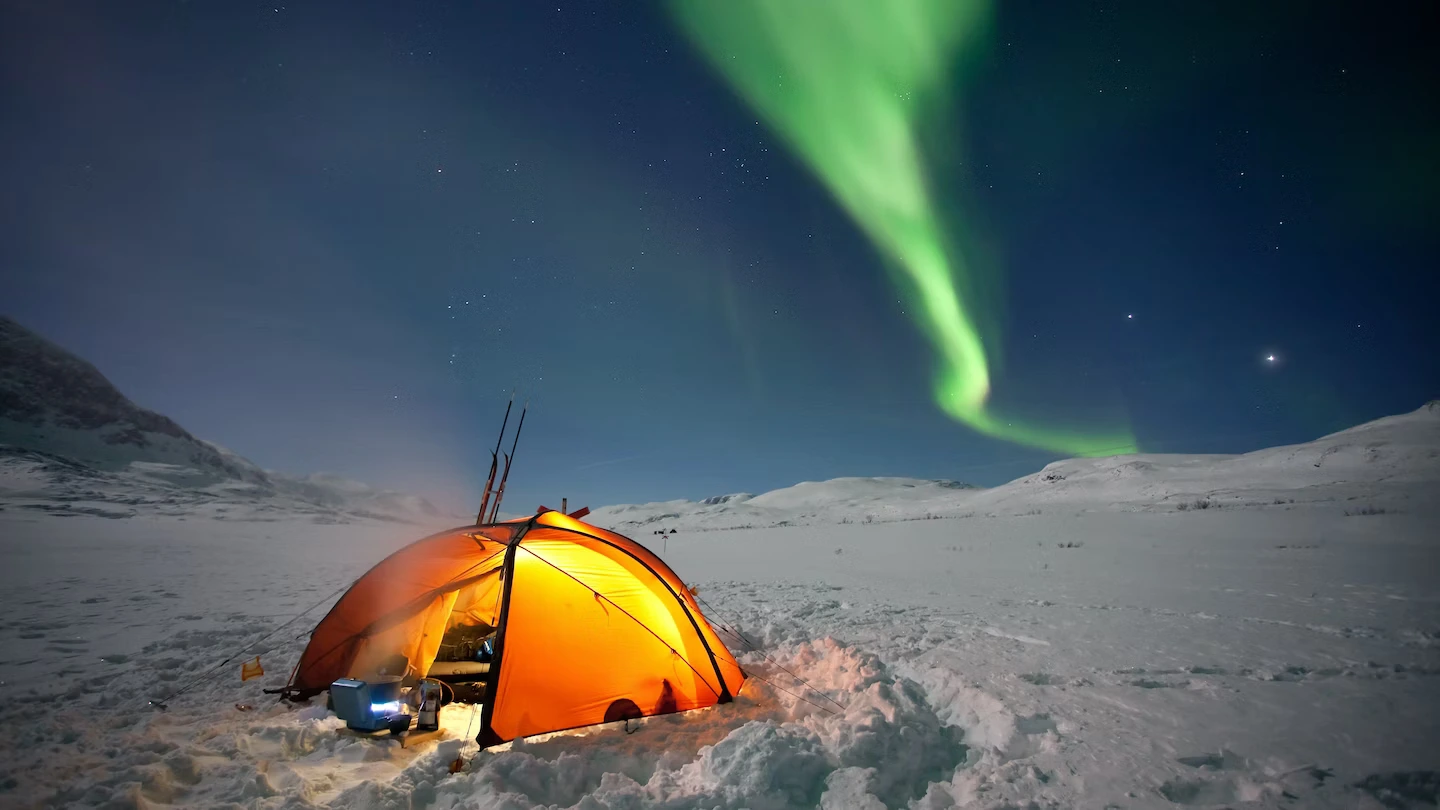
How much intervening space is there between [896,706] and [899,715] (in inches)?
5.9

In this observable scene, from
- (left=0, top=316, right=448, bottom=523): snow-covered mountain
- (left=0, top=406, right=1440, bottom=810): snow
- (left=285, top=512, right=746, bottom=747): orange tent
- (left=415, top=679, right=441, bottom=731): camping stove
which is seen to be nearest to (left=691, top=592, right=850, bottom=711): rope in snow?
(left=0, top=406, right=1440, bottom=810): snow

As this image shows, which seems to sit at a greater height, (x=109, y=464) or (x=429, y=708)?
(x=109, y=464)

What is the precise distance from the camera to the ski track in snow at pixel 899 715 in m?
4.09

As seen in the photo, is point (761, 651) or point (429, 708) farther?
point (761, 651)

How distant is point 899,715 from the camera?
5.19 metres

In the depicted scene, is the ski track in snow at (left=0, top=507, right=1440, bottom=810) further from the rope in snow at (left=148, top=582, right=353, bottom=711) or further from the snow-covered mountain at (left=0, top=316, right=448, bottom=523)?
the snow-covered mountain at (left=0, top=316, right=448, bottom=523)

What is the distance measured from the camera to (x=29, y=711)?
5.66 m

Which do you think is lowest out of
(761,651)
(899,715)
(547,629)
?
(761,651)

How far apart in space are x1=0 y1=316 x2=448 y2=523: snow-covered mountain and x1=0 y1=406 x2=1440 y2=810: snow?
60.6 metres

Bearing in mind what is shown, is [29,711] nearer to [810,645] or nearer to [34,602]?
[810,645]

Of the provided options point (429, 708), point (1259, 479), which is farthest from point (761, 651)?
point (1259, 479)

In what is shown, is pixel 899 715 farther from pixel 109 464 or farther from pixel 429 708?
pixel 109 464

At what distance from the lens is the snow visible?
4.11m

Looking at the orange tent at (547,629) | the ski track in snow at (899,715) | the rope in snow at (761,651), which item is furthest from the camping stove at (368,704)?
the rope in snow at (761,651)
